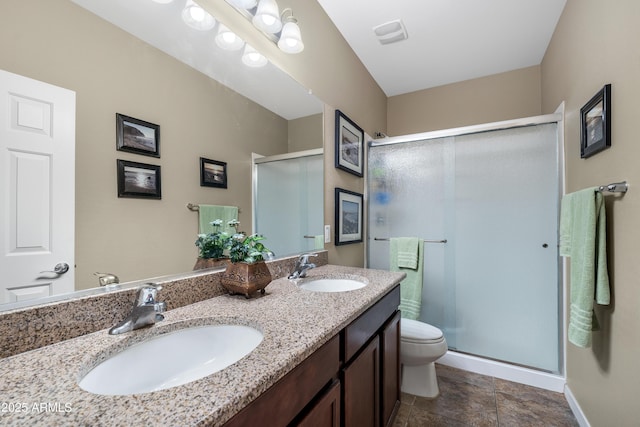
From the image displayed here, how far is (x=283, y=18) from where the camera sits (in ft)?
4.62

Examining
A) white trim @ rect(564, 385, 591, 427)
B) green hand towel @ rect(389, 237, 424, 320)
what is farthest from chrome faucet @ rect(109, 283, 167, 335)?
white trim @ rect(564, 385, 591, 427)

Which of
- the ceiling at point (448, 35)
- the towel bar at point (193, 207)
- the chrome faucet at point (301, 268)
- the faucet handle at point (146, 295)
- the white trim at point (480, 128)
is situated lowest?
the chrome faucet at point (301, 268)

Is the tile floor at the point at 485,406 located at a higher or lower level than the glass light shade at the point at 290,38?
lower

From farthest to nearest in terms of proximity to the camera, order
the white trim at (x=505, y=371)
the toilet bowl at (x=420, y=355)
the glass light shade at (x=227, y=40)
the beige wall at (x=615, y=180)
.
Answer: the white trim at (x=505, y=371) < the toilet bowl at (x=420, y=355) < the glass light shade at (x=227, y=40) < the beige wall at (x=615, y=180)

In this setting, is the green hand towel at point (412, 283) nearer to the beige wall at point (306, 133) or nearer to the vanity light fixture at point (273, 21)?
the beige wall at point (306, 133)

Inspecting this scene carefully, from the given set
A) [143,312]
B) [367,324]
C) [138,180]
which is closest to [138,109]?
[138,180]

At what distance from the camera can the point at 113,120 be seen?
2.60ft

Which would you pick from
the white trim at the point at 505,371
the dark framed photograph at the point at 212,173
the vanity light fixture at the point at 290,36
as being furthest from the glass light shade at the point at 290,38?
the white trim at the point at 505,371

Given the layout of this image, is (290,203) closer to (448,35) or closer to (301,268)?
(301,268)

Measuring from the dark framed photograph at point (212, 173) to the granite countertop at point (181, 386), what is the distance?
43cm

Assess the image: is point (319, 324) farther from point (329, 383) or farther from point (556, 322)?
point (556, 322)

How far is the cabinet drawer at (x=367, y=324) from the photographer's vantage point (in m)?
0.93

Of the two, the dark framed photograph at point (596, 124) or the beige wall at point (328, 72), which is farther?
the beige wall at point (328, 72)

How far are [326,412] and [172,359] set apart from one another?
1.46 ft
